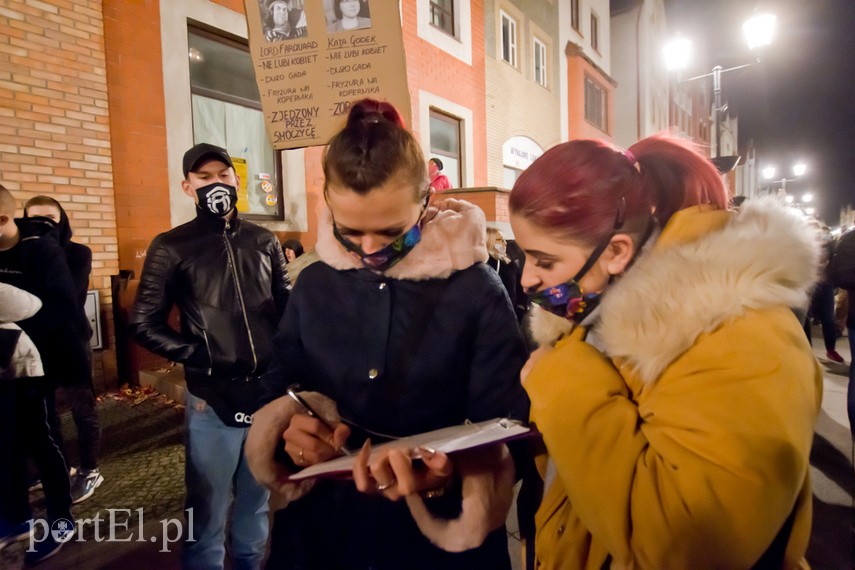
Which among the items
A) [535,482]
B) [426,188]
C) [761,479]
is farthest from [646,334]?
[426,188]

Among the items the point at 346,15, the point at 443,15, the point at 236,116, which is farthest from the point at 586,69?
the point at 346,15

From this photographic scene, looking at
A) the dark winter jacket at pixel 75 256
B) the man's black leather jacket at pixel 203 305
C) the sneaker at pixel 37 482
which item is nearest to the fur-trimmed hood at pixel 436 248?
the man's black leather jacket at pixel 203 305

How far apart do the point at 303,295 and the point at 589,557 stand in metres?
1.09

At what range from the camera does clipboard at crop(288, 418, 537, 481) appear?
3.54 ft

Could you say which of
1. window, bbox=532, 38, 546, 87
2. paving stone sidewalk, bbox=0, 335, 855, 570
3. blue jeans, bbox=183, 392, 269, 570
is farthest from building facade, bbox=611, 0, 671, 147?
blue jeans, bbox=183, 392, 269, 570

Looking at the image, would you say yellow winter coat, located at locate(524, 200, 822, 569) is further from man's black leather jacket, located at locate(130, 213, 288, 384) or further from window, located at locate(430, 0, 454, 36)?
window, located at locate(430, 0, 454, 36)

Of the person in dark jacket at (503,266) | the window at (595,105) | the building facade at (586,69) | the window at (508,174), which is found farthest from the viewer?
the window at (595,105)

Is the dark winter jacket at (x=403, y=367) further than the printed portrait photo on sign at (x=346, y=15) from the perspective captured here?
No

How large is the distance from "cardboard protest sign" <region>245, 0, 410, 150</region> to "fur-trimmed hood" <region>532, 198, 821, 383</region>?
1.52 meters

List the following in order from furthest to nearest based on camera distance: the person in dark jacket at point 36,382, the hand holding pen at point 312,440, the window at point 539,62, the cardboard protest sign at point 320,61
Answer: the window at point 539,62
the person in dark jacket at point 36,382
the cardboard protest sign at point 320,61
the hand holding pen at point 312,440

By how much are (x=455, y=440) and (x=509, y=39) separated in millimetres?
12501

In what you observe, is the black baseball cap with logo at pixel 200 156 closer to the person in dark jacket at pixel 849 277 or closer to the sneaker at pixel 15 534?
the sneaker at pixel 15 534

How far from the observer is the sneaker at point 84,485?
11.2 feet

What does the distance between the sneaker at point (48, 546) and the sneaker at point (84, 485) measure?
0.48m
